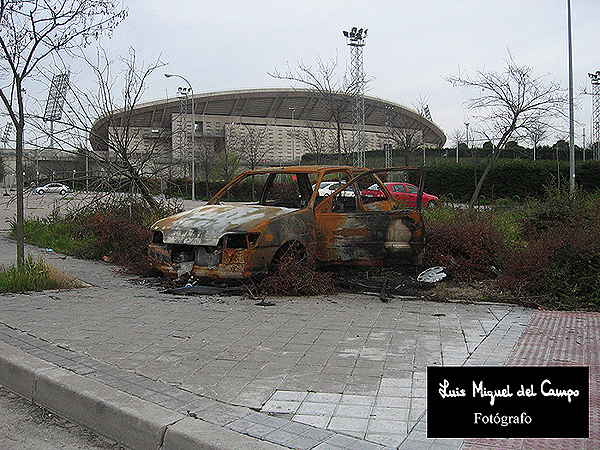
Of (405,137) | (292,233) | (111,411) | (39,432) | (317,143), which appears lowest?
(39,432)

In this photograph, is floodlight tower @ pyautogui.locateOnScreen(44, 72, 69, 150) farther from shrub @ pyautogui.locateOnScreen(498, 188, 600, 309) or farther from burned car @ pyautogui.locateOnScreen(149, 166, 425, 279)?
shrub @ pyautogui.locateOnScreen(498, 188, 600, 309)

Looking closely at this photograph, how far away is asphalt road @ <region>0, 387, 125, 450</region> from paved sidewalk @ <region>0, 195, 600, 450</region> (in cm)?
12

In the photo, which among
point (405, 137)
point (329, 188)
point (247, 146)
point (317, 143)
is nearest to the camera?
point (329, 188)

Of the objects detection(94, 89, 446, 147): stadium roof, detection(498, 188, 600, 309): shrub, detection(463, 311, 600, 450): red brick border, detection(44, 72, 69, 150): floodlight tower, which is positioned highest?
detection(94, 89, 446, 147): stadium roof

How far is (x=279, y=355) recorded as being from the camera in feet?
15.7

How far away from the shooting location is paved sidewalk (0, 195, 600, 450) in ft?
11.3

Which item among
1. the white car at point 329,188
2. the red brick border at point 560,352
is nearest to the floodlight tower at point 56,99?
the white car at point 329,188

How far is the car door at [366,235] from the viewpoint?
8102mm

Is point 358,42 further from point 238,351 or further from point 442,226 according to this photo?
point 238,351

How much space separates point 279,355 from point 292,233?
307cm

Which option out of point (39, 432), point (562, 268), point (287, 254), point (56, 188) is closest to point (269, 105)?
point (56, 188)

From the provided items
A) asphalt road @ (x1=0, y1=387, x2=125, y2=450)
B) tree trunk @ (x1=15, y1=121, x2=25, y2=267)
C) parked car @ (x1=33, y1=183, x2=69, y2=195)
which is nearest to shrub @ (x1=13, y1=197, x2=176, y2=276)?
parked car @ (x1=33, y1=183, x2=69, y2=195)

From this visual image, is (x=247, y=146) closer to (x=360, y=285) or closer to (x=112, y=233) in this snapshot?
(x=112, y=233)

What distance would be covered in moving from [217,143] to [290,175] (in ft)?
200
